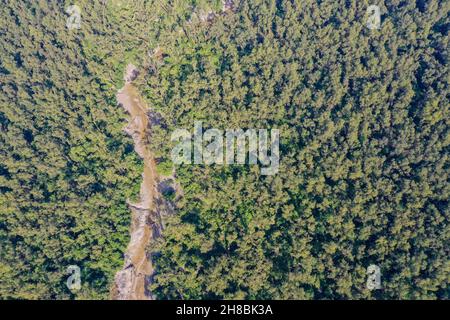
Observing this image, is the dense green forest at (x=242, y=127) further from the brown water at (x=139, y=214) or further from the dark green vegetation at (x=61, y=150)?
the brown water at (x=139, y=214)

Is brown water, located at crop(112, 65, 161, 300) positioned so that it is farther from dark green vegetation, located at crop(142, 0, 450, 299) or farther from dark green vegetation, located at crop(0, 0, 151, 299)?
dark green vegetation, located at crop(142, 0, 450, 299)

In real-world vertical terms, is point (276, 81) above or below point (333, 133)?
above

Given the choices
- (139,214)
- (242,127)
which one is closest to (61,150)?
(139,214)

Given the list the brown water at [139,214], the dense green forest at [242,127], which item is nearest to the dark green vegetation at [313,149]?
the dense green forest at [242,127]

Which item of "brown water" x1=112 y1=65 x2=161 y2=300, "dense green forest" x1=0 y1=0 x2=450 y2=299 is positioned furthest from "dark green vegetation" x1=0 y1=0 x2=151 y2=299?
"brown water" x1=112 y1=65 x2=161 y2=300

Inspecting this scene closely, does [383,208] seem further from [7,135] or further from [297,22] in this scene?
[7,135]

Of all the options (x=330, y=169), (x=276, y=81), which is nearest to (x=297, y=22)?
(x=276, y=81)

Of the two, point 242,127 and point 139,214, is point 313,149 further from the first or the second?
point 139,214
